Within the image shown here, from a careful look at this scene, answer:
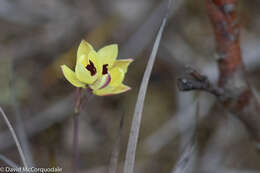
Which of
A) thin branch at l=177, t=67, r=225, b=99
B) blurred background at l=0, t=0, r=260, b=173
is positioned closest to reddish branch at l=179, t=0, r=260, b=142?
thin branch at l=177, t=67, r=225, b=99

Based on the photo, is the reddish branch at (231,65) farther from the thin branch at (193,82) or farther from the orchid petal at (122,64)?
the orchid petal at (122,64)

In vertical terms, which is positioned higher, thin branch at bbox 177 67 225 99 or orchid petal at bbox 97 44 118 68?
orchid petal at bbox 97 44 118 68

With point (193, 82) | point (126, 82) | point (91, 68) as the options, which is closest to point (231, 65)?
point (193, 82)

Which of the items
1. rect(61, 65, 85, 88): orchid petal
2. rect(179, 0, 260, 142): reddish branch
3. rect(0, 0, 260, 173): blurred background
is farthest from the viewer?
rect(0, 0, 260, 173): blurred background

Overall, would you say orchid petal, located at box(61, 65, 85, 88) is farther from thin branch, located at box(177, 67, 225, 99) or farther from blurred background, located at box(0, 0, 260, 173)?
blurred background, located at box(0, 0, 260, 173)

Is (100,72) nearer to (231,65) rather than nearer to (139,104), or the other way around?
(139,104)

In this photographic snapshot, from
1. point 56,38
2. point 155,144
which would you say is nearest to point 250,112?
point 155,144

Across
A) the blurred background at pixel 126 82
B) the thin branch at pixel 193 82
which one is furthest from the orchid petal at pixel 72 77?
the blurred background at pixel 126 82
